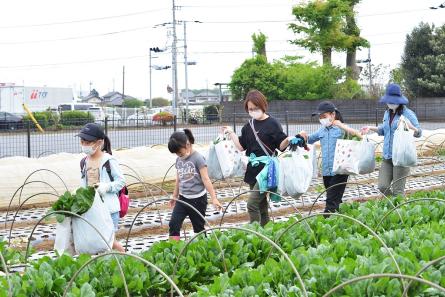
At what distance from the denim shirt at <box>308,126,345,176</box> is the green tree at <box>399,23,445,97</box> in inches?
1108

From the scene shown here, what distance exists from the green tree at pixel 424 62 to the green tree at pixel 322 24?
3.23 metres

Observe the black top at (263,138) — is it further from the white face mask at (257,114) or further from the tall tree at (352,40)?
the tall tree at (352,40)

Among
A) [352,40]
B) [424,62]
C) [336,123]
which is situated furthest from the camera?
[352,40]

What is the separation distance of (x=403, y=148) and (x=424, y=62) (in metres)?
29.1

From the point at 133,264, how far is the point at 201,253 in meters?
0.63

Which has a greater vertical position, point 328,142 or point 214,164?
point 328,142

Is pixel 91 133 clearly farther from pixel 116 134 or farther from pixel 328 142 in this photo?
pixel 116 134

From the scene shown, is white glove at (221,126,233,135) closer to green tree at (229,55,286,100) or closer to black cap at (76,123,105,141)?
black cap at (76,123,105,141)

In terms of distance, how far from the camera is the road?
1786 centimetres

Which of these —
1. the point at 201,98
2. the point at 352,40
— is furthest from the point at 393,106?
the point at 201,98

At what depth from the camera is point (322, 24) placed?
3534cm

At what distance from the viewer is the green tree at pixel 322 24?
34.8 m

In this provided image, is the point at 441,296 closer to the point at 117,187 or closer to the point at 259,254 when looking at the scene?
the point at 259,254

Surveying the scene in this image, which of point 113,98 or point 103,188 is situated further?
point 113,98
